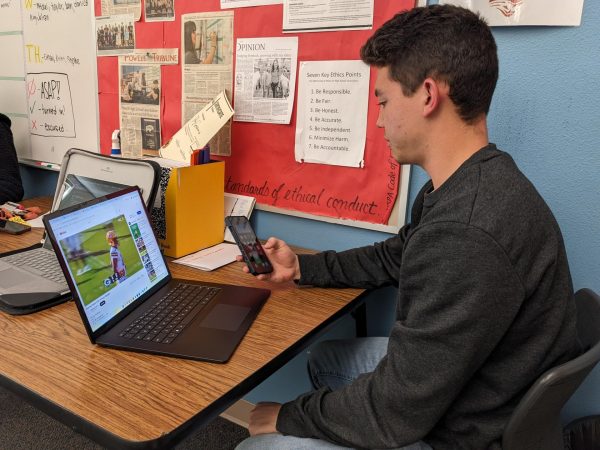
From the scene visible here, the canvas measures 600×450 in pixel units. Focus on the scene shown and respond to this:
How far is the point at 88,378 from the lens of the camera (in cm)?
79

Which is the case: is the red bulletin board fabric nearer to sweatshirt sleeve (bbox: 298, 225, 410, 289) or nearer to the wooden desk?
sweatshirt sleeve (bbox: 298, 225, 410, 289)

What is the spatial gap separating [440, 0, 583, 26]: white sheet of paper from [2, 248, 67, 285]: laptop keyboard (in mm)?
1149

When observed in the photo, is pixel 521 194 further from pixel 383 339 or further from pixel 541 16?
pixel 383 339

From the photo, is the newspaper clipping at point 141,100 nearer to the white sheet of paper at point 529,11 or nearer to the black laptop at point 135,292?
the black laptop at point 135,292

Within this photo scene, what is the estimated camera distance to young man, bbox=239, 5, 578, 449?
693 mm

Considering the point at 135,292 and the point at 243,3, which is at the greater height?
the point at 243,3

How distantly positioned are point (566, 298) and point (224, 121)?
1060 millimetres

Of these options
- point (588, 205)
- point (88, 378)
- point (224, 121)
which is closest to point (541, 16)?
point (588, 205)

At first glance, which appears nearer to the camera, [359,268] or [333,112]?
[359,268]

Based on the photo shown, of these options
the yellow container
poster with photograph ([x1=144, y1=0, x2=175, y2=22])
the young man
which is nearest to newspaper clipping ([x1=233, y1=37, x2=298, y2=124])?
the yellow container

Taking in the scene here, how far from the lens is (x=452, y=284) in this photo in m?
0.69

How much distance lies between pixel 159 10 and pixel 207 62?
0.90 feet

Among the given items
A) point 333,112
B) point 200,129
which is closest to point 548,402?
point 333,112

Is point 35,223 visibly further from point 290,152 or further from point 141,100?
point 290,152
